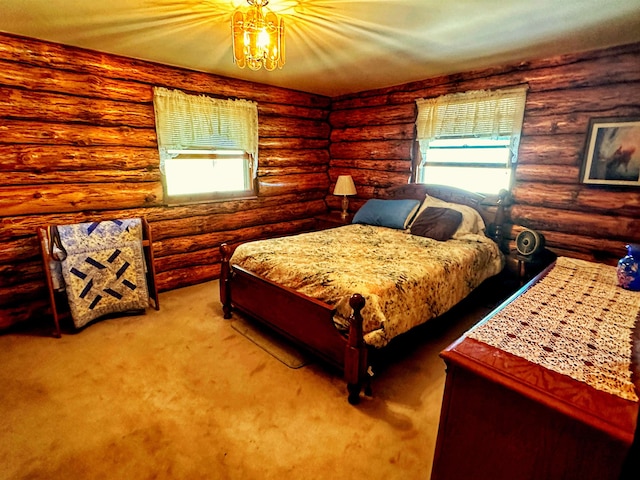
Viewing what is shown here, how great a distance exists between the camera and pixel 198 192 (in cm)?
399

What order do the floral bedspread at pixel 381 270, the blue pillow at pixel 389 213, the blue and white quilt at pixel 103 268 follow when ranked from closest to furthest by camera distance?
the floral bedspread at pixel 381 270 < the blue and white quilt at pixel 103 268 < the blue pillow at pixel 389 213

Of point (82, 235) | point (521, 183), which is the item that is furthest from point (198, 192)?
point (521, 183)

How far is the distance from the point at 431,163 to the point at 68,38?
147 inches

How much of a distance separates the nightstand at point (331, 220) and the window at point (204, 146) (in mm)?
1113

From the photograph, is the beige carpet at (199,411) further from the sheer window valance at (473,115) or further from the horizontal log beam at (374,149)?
the horizontal log beam at (374,149)

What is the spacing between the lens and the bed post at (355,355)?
1965 millimetres

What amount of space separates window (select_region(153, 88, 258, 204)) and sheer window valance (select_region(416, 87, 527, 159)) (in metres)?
2.08

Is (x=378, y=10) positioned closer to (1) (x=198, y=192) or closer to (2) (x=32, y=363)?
(1) (x=198, y=192)

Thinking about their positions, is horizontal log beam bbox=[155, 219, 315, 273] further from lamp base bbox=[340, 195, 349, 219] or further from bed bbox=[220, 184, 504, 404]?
bed bbox=[220, 184, 504, 404]

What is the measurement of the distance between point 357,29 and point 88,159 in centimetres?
262

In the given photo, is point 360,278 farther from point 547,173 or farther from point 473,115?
point 473,115

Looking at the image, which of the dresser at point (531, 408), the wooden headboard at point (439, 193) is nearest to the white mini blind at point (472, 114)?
the wooden headboard at point (439, 193)

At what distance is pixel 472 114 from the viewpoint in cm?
362

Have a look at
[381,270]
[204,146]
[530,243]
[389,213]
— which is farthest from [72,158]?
[530,243]
